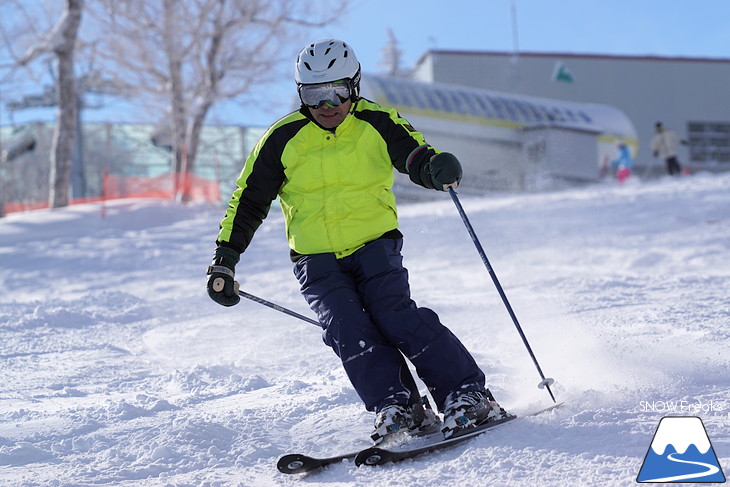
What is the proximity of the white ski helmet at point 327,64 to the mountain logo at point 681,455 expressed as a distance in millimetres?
1656

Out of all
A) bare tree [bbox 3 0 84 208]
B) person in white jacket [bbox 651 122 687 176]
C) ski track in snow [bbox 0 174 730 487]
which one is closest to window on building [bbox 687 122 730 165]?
person in white jacket [bbox 651 122 687 176]

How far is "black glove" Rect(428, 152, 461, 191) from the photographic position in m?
2.93

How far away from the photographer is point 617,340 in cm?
394

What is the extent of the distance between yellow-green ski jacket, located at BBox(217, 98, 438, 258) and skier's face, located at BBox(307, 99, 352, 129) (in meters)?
0.03

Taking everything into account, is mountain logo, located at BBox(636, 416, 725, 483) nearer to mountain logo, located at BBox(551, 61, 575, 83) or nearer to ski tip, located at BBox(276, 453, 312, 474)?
ski tip, located at BBox(276, 453, 312, 474)

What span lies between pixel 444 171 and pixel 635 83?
41498mm

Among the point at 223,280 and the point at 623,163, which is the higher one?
the point at 623,163

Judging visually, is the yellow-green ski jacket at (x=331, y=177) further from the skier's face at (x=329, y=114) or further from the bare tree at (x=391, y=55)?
the bare tree at (x=391, y=55)

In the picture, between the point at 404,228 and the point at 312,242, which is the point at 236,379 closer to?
the point at 312,242

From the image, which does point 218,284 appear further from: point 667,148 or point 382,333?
point 667,148

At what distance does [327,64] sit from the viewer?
304 cm

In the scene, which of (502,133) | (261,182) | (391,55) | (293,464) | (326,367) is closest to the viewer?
(293,464)

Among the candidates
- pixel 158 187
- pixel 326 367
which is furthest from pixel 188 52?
pixel 326 367

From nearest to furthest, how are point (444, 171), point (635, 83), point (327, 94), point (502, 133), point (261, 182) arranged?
1. point (444, 171)
2. point (327, 94)
3. point (261, 182)
4. point (502, 133)
5. point (635, 83)
